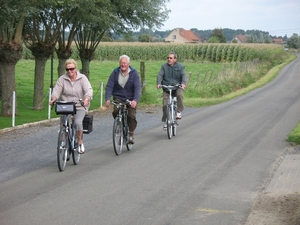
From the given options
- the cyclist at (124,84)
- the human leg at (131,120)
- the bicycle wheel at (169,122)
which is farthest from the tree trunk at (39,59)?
the cyclist at (124,84)

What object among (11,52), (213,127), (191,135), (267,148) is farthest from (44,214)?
(11,52)

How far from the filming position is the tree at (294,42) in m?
159

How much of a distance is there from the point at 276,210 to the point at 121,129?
5.19 m

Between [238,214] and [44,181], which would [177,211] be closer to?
[238,214]

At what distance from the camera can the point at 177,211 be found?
768cm

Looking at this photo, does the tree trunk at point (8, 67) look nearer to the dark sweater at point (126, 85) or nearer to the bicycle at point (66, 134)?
the dark sweater at point (126, 85)

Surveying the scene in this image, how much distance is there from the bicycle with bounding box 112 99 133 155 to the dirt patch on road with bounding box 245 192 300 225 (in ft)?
13.4

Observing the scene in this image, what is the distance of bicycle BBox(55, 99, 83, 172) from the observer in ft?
33.6

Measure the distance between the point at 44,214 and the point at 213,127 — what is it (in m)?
10.3

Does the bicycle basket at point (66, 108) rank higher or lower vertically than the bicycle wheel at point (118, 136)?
higher

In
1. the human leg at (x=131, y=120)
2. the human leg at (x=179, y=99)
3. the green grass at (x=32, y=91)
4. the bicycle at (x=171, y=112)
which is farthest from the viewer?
the green grass at (x=32, y=91)

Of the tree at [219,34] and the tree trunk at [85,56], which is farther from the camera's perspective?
the tree at [219,34]

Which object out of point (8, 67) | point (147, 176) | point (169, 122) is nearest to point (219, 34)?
point (8, 67)

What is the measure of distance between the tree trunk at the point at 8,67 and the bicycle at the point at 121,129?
9155 millimetres
